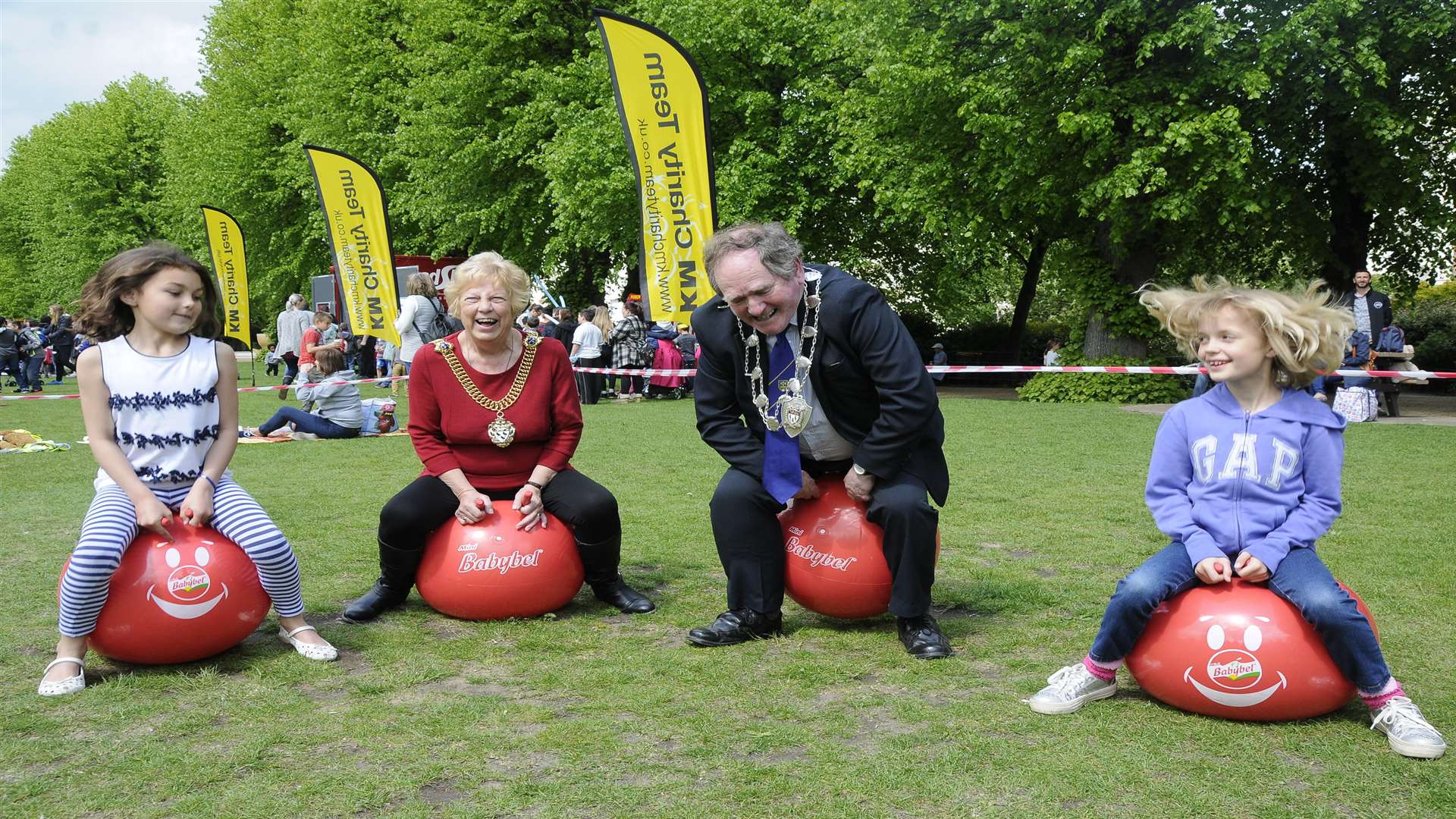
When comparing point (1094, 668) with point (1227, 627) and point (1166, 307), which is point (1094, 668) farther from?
point (1166, 307)

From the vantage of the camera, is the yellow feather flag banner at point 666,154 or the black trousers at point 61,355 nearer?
the yellow feather flag banner at point 666,154

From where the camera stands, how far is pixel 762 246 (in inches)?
187

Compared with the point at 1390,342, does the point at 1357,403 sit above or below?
below

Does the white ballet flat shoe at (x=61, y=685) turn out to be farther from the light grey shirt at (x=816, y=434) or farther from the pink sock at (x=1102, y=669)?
the pink sock at (x=1102, y=669)

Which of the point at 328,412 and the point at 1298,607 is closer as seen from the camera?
the point at 1298,607

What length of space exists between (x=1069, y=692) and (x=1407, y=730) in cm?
107

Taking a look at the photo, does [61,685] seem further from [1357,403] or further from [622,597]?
[1357,403]

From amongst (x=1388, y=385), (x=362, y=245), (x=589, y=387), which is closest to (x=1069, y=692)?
(x=1388, y=385)

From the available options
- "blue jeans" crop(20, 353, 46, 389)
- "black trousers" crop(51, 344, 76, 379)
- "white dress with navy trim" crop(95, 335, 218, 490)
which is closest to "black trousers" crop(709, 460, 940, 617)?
"white dress with navy trim" crop(95, 335, 218, 490)

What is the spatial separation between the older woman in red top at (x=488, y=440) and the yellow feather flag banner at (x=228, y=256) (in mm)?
24491

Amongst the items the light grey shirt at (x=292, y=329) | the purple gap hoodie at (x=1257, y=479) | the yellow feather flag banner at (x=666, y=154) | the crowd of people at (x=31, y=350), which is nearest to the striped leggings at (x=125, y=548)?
the purple gap hoodie at (x=1257, y=479)

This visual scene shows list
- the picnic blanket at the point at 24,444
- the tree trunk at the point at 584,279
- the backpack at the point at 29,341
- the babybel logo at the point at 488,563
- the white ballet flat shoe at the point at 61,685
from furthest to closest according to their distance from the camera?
the tree trunk at the point at 584,279 < the backpack at the point at 29,341 < the picnic blanket at the point at 24,444 < the babybel logo at the point at 488,563 < the white ballet flat shoe at the point at 61,685

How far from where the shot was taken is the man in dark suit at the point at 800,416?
4855mm

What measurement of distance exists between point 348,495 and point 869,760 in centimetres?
705
